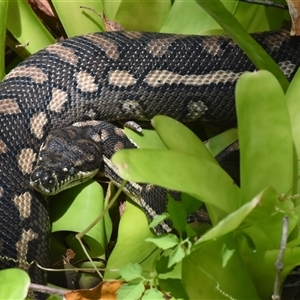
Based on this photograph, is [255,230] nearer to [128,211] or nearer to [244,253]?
[244,253]

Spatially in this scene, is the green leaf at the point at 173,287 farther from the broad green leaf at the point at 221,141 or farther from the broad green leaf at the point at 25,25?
the broad green leaf at the point at 25,25

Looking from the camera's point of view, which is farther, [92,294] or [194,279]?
[92,294]

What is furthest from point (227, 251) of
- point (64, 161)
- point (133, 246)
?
point (64, 161)

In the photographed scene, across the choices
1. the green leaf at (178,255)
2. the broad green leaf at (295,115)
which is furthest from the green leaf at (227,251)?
the broad green leaf at (295,115)

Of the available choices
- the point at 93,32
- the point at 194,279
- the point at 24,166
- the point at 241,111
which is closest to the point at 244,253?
the point at 194,279

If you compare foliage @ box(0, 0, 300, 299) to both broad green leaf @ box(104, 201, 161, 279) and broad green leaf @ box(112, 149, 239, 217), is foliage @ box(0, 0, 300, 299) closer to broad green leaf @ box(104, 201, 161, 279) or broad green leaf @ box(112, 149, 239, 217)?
broad green leaf @ box(112, 149, 239, 217)
